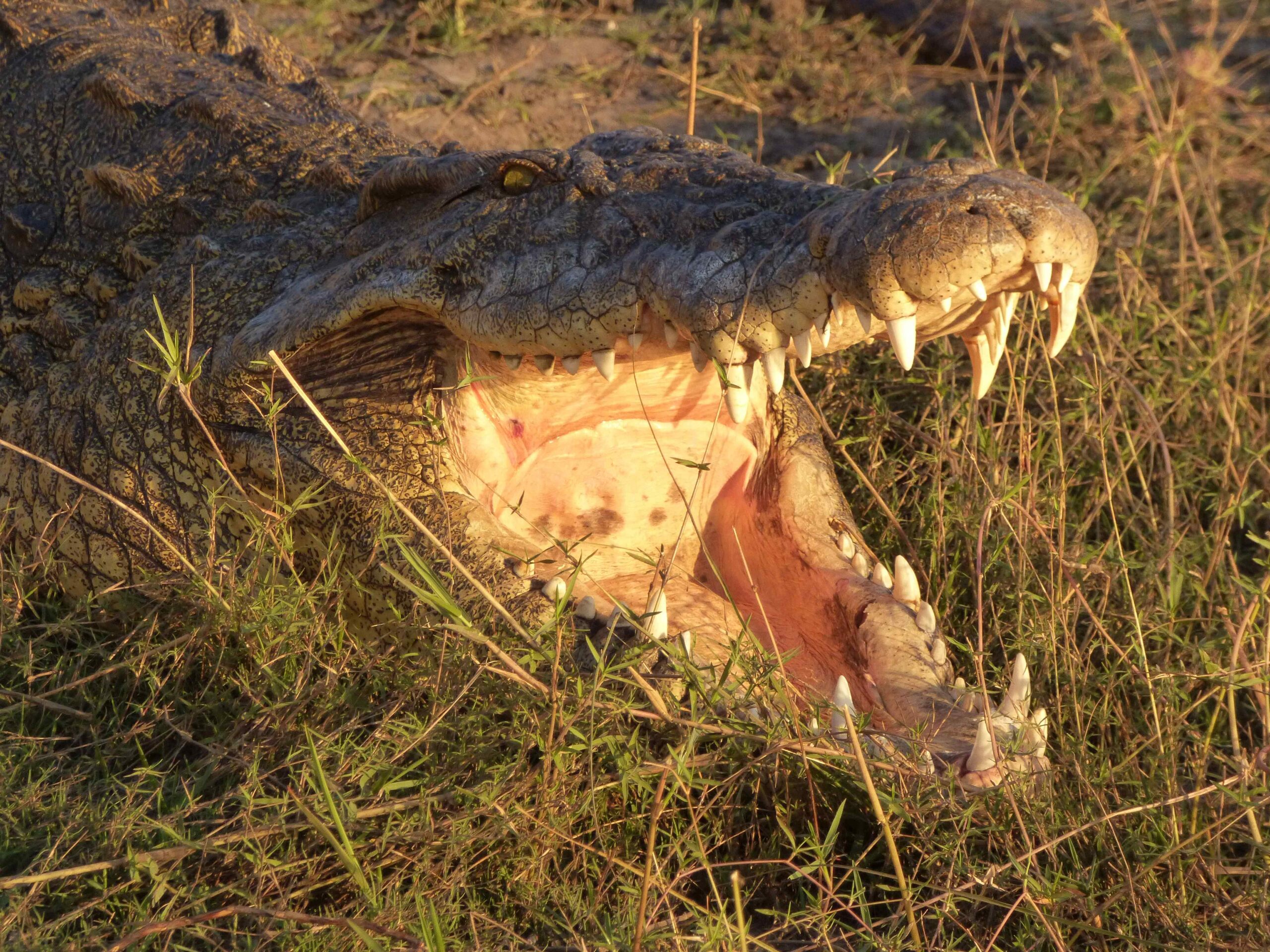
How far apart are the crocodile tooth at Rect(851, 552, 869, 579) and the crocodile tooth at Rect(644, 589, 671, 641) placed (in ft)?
2.09

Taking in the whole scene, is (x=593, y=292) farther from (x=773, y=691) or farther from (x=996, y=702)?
(x=996, y=702)

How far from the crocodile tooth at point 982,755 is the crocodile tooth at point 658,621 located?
62 cm

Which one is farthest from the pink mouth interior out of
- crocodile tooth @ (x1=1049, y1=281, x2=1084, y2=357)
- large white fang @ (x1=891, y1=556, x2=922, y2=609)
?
crocodile tooth @ (x1=1049, y1=281, x2=1084, y2=357)

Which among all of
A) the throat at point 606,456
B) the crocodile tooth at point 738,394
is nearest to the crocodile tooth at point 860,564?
the throat at point 606,456

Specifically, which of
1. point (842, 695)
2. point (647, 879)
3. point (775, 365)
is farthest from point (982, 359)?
point (647, 879)

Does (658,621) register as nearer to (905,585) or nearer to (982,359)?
(905,585)

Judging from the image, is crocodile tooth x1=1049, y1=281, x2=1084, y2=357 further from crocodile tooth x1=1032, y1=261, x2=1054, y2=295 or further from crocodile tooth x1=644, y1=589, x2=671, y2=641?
crocodile tooth x1=644, y1=589, x2=671, y2=641

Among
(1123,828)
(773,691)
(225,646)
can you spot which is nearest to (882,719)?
(773,691)

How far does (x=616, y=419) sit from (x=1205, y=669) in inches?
55.6

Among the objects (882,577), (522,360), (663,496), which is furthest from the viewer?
(663,496)

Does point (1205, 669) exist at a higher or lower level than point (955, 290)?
lower

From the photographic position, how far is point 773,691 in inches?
97.3

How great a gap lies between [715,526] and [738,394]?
0.84 m

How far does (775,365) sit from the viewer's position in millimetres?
2309
